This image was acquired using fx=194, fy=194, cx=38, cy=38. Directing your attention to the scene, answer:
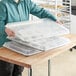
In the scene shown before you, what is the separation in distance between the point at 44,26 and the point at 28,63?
50cm

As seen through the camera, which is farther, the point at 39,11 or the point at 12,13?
the point at 39,11

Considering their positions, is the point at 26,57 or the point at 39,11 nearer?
the point at 26,57

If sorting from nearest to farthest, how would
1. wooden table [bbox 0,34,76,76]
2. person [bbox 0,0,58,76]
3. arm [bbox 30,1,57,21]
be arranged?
wooden table [bbox 0,34,76,76] < person [bbox 0,0,58,76] < arm [bbox 30,1,57,21]

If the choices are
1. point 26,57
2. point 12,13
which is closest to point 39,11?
point 12,13

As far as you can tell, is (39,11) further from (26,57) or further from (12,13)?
(26,57)

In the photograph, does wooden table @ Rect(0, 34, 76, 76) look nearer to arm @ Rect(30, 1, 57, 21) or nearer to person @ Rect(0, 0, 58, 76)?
person @ Rect(0, 0, 58, 76)

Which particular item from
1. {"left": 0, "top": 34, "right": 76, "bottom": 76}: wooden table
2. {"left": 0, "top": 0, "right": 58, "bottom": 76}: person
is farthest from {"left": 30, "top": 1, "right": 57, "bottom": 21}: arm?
{"left": 0, "top": 34, "right": 76, "bottom": 76}: wooden table

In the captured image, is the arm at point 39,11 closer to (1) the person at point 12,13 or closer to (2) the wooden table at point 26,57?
(1) the person at point 12,13

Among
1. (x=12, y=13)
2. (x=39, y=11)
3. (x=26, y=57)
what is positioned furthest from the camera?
(x=39, y=11)

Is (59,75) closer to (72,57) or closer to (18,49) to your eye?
(72,57)

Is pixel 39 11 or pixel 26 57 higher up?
pixel 39 11

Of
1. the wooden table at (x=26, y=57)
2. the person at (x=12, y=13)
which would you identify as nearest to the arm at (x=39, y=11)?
the person at (x=12, y=13)

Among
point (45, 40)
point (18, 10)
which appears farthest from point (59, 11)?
point (45, 40)

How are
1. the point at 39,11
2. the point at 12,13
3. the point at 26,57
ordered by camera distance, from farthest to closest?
the point at 39,11, the point at 12,13, the point at 26,57
